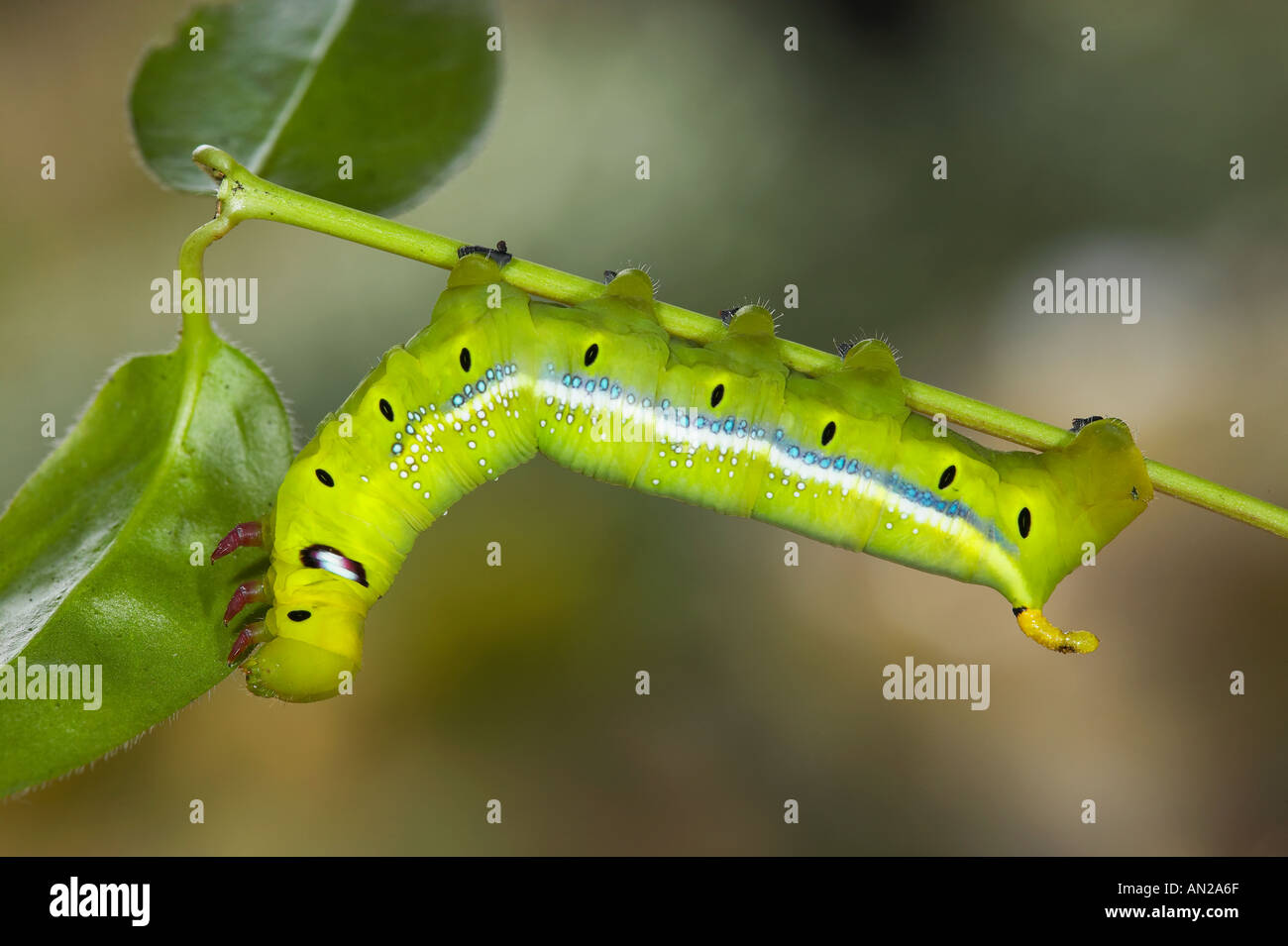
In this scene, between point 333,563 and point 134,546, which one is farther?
point 333,563

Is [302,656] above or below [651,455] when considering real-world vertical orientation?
below

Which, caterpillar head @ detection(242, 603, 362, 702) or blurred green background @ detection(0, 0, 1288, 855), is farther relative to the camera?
blurred green background @ detection(0, 0, 1288, 855)

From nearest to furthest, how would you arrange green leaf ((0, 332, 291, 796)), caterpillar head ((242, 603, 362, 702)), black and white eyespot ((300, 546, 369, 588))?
1. green leaf ((0, 332, 291, 796))
2. caterpillar head ((242, 603, 362, 702))
3. black and white eyespot ((300, 546, 369, 588))

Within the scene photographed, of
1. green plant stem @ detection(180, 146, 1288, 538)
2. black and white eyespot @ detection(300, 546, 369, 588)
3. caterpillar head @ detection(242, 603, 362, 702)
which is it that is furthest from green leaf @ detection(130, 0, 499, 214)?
caterpillar head @ detection(242, 603, 362, 702)

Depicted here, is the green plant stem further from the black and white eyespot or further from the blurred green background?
the blurred green background

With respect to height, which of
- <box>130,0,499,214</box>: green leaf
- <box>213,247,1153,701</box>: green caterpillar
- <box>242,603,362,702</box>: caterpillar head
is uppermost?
<box>130,0,499,214</box>: green leaf

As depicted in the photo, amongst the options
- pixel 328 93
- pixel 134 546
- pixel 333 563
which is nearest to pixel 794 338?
pixel 328 93

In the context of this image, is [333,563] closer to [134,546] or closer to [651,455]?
[134,546]

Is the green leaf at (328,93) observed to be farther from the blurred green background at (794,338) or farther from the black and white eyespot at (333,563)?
the blurred green background at (794,338)
